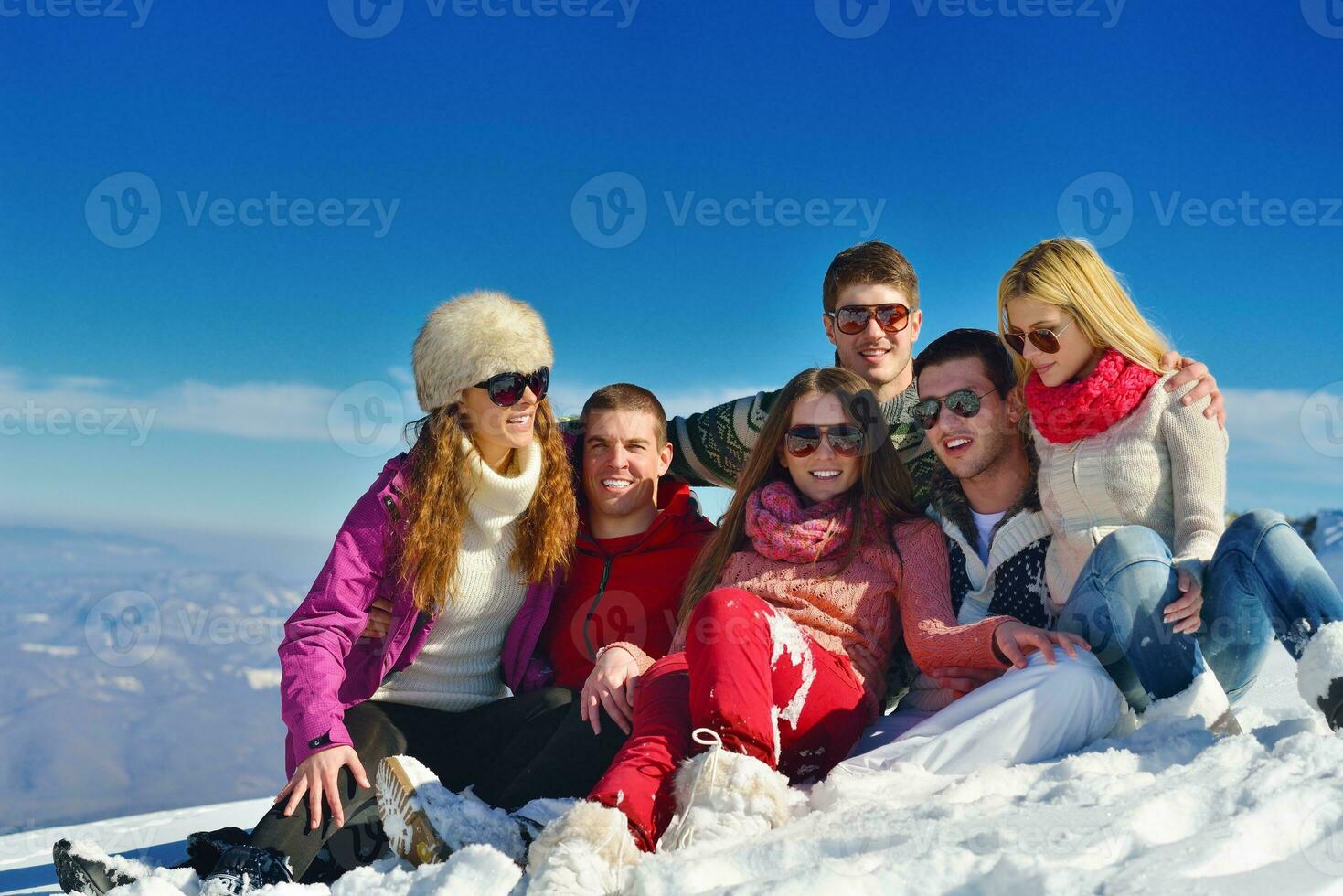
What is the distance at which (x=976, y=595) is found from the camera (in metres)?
3.68

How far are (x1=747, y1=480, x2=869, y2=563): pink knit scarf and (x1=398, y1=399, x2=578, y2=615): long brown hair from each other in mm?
729

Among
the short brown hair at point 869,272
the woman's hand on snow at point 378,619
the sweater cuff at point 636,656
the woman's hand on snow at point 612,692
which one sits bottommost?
the woman's hand on snow at point 612,692

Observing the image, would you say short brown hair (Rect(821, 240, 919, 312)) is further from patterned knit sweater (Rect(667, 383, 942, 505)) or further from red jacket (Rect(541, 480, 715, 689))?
red jacket (Rect(541, 480, 715, 689))

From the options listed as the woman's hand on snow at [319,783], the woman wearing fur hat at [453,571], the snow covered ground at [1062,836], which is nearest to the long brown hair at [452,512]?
the woman wearing fur hat at [453,571]

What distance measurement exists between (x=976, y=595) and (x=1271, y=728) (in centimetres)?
96

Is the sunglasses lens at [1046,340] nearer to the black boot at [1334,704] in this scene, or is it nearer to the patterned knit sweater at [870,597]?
the patterned knit sweater at [870,597]

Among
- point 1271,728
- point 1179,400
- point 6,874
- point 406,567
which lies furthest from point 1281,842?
point 6,874

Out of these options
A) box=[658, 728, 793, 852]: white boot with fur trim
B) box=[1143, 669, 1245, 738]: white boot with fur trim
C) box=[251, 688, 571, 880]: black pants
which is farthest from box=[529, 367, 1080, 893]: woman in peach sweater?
box=[251, 688, 571, 880]: black pants

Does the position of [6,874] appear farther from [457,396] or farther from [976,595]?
[976,595]

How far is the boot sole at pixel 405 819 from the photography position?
277cm

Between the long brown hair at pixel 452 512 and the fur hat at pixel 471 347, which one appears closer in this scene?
the long brown hair at pixel 452 512

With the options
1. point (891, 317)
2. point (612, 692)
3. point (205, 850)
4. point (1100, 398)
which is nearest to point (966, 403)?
point (1100, 398)

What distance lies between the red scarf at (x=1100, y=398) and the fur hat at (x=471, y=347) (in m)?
1.85

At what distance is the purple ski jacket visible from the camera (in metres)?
3.31
